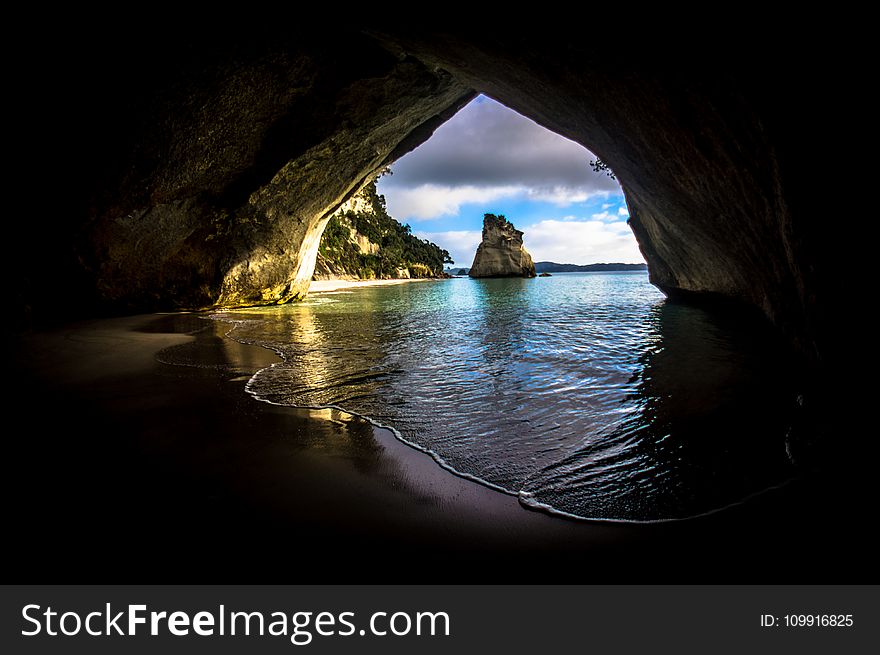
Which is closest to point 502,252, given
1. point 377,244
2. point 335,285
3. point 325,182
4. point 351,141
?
point 377,244

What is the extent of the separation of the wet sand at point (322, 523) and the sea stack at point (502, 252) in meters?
69.1

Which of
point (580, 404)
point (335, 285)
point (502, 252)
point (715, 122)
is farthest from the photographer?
point (502, 252)

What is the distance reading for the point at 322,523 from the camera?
211 cm

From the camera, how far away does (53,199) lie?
9.72 m

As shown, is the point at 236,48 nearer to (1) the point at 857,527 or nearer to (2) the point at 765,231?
(2) the point at 765,231

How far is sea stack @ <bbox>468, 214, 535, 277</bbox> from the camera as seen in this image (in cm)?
6925

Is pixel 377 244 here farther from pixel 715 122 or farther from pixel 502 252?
pixel 715 122

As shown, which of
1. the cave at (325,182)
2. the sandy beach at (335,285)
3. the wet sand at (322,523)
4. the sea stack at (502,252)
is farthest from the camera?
the sea stack at (502,252)

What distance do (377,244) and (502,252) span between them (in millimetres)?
23207

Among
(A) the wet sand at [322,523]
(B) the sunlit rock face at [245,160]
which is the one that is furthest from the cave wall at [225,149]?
(A) the wet sand at [322,523]

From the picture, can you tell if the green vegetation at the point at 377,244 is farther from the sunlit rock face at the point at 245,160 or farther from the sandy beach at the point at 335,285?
the sunlit rock face at the point at 245,160

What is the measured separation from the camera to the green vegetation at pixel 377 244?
2243 inches

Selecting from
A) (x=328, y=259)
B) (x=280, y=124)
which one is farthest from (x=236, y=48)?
(x=328, y=259)

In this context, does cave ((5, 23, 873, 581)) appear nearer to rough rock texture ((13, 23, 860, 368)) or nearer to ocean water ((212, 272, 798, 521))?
rough rock texture ((13, 23, 860, 368))
